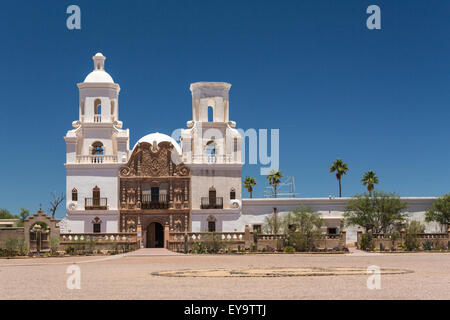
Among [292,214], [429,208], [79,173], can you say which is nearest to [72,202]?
[79,173]

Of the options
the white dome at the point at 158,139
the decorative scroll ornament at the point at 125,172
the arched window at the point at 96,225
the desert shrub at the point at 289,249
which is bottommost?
the desert shrub at the point at 289,249

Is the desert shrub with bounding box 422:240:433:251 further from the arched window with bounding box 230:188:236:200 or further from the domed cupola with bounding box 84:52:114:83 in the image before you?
the domed cupola with bounding box 84:52:114:83

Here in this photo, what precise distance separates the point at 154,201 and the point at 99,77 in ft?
37.0

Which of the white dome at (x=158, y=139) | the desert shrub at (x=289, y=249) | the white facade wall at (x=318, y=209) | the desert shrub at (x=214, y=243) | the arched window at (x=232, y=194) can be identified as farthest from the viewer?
the white dome at (x=158, y=139)

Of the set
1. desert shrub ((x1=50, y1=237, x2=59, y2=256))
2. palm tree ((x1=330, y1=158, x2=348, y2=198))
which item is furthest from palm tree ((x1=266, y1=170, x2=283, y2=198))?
desert shrub ((x1=50, y1=237, x2=59, y2=256))

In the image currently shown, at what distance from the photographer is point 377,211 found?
5456 cm

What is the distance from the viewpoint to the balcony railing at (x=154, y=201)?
55.0 meters

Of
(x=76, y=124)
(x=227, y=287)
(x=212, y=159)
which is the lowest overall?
(x=227, y=287)

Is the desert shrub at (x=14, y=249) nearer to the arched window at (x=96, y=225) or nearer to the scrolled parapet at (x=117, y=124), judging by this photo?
the arched window at (x=96, y=225)

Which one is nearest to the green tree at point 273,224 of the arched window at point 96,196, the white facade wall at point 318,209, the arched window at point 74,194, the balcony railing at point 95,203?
the white facade wall at point 318,209

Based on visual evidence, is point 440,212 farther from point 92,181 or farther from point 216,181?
point 92,181

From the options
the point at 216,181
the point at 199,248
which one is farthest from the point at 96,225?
the point at 199,248

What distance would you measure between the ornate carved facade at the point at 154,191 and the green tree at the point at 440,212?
771 inches

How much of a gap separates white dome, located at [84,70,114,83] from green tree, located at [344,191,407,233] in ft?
72.7
